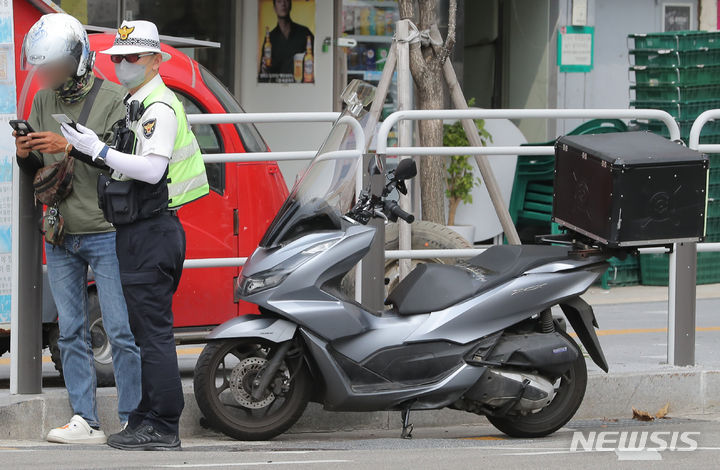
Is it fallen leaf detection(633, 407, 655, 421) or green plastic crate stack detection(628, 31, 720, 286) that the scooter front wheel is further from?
green plastic crate stack detection(628, 31, 720, 286)

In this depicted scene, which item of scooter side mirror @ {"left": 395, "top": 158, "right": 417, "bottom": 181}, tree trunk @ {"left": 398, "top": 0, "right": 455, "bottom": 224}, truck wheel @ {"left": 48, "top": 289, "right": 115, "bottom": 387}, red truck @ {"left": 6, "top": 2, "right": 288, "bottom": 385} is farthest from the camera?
tree trunk @ {"left": 398, "top": 0, "right": 455, "bottom": 224}

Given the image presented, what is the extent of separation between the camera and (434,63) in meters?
10.6

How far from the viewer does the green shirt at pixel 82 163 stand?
6238 mm

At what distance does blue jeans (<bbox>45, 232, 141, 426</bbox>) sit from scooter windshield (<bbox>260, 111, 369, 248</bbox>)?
0.74 meters

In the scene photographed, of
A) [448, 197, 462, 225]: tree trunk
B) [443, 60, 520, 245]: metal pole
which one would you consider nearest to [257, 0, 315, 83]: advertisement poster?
[448, 197, 462, 225]: tree trunk

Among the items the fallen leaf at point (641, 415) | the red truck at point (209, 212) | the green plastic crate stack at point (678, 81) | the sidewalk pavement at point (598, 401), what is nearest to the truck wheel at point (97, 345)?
the red truck at point (209, 212)

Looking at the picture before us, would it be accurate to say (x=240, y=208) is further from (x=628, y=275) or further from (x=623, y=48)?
(x=623, y=48)

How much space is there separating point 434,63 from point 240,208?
308 centimetres

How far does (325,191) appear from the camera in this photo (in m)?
6.50

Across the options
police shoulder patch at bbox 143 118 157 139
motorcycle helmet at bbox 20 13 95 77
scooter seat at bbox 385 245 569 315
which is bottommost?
scooter seat at bbox 385 245 569 315

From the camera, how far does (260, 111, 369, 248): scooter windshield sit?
21.1ft

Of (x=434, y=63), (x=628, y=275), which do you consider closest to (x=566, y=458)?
(x=434, y=63)

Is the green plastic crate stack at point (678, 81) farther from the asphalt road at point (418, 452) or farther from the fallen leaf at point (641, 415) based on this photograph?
the asphalt road at point (418, 452)

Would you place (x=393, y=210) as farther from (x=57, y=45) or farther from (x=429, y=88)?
(x=429, y=88)
